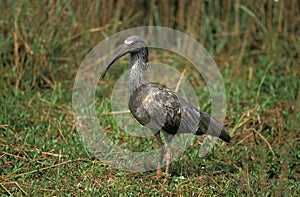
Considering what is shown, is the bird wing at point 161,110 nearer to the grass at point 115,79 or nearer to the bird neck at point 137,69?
the bird neck at point 137,69

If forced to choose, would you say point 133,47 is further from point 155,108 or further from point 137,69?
point 155,108

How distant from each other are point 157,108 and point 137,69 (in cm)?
41

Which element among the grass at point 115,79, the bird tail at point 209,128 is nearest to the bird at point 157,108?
the bird tail at point 209,128

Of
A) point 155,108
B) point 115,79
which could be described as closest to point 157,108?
point 155,108

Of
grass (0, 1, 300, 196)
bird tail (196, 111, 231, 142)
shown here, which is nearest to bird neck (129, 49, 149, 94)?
bird tail (196, 111, 231, 142)

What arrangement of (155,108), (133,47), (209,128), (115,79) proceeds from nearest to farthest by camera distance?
1. (155,108)
2. (133,47)
3. (209,128)
4. (115,79)

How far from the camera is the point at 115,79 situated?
764 centimetres

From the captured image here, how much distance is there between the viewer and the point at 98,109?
6.62 metres

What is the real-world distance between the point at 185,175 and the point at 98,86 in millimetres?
2591

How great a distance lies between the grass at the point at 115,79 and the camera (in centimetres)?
486

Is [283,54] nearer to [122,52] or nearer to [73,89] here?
[73,89]

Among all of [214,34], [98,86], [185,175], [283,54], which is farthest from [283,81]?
[185,175]

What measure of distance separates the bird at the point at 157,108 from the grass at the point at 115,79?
0.41 meters

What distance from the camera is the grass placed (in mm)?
4855
